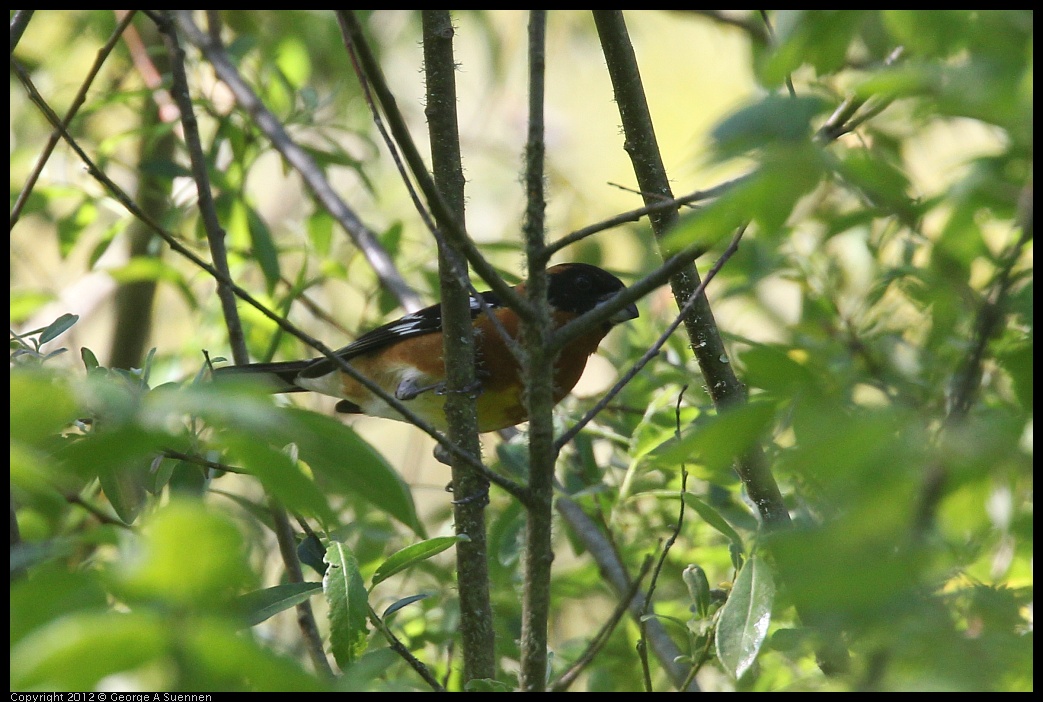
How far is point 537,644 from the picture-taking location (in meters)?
1.96

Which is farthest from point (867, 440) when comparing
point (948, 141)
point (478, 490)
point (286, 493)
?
point (948, 141)

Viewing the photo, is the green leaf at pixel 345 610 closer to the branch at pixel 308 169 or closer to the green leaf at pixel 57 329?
the green leaf at pixel 57 329

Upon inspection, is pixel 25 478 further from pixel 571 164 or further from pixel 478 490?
pixel 571 164

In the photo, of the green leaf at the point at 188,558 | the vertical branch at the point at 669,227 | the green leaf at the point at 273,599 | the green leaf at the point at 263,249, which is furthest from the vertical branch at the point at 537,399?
the green leaf at the point at 263,249

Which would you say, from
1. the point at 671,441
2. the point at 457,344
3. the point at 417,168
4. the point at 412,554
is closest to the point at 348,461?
the point at 417,168

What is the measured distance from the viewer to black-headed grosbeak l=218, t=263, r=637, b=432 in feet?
13.8

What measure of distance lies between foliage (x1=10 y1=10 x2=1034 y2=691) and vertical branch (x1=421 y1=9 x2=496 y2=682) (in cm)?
9

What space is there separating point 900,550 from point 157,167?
3.85 metres

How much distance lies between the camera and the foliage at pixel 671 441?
3.18ft

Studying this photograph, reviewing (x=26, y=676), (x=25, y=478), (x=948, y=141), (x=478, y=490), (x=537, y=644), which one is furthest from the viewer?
(x=948, y=141)

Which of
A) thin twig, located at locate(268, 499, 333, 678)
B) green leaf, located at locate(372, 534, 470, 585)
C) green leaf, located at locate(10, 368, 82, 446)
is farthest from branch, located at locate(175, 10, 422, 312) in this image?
green leaf, located at locate(10, 368, 82, 446)

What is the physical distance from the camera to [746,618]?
1.96 meters

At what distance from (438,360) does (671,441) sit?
1.98m

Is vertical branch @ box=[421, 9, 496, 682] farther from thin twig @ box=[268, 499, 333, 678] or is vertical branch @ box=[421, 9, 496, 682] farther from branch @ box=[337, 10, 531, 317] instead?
thin twig @ box=[268, 499, 333, 678]
